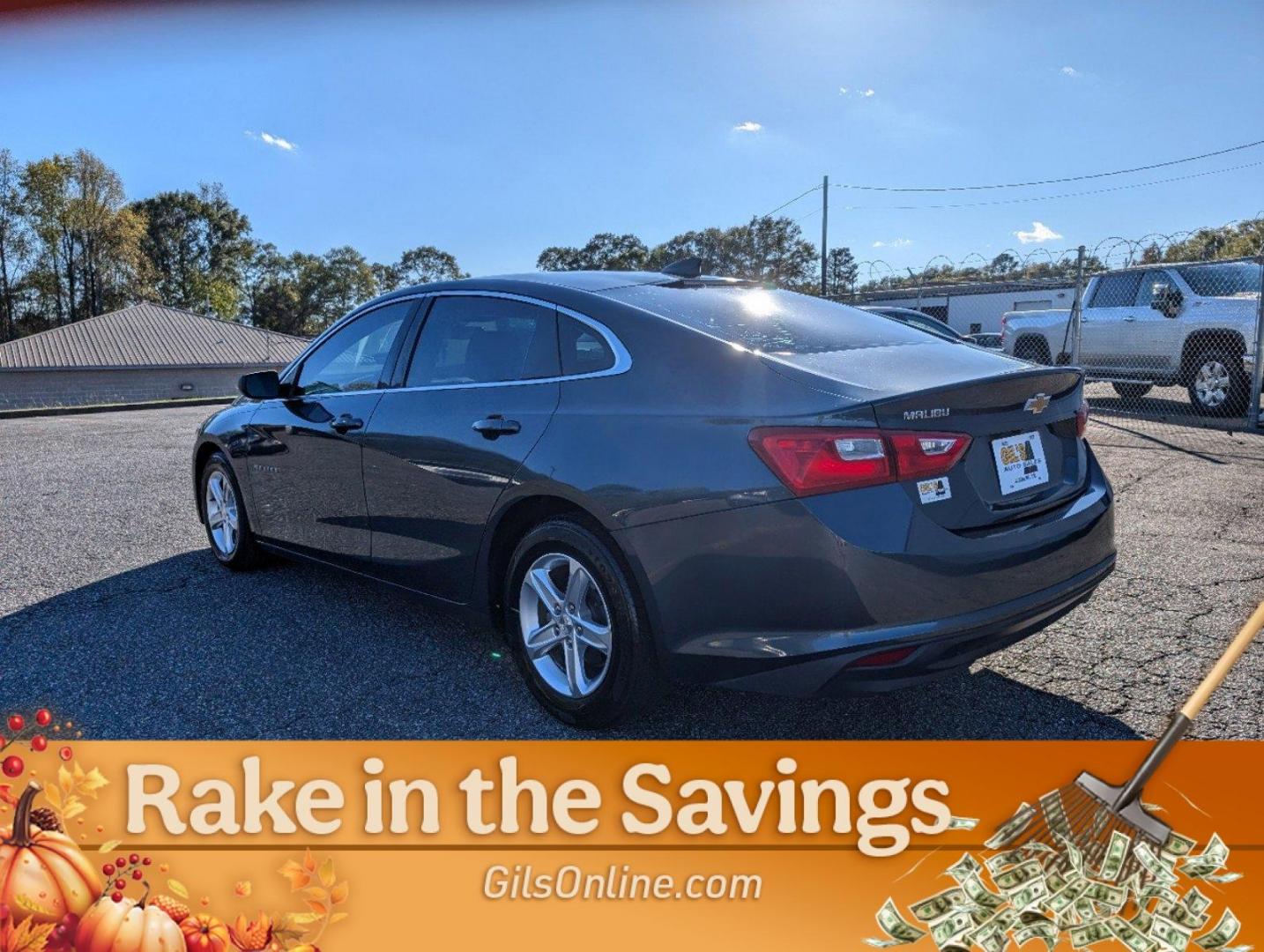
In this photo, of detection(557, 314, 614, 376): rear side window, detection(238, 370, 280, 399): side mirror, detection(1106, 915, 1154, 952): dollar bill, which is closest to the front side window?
detection(238, 370, 280, 399): side mirror

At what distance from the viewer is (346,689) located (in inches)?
127

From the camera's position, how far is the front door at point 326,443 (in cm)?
379

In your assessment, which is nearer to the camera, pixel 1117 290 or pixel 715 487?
pixel 715 487

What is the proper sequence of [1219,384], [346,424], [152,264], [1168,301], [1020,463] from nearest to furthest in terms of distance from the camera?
[1020,463] < [346,424] < [1219,384] < [1168,301] < [152,264]

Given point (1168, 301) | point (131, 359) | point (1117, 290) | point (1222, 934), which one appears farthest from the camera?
point (131, 359)

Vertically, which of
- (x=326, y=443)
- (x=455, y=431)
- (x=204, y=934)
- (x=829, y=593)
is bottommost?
(x=204, y=934)

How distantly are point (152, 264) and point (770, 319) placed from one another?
243 feet

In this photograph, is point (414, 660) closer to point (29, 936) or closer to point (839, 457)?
point (29, 936)

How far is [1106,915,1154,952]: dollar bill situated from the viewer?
1813mm

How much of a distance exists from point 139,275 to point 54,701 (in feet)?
218

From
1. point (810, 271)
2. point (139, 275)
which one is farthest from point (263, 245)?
point (810, 271)

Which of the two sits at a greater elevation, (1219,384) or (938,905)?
(1219,384)

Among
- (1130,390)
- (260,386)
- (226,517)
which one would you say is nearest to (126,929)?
(260,386)

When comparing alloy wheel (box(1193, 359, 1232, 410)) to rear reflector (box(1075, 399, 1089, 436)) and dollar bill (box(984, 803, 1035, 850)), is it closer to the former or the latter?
rear reflector (box(1075, 399, 1089, 436))
